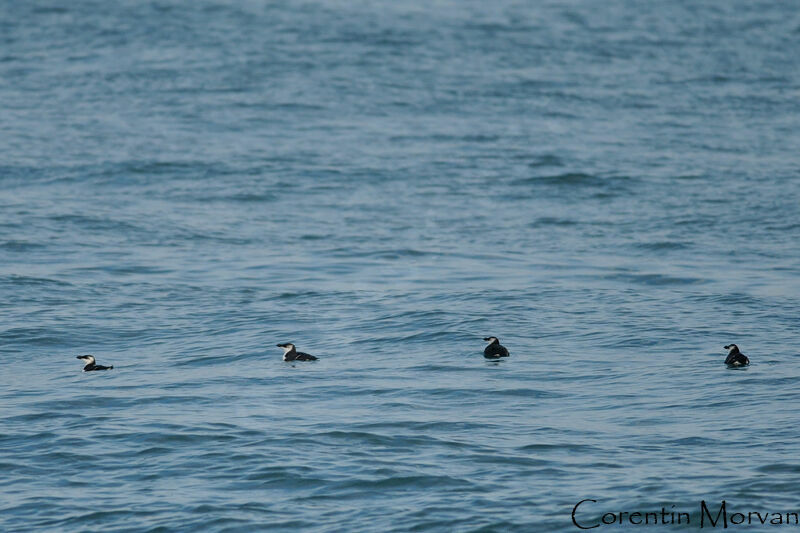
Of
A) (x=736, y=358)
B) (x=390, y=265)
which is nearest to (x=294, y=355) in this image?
(x=736, y=358)

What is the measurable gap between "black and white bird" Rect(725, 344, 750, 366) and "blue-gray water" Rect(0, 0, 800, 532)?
40 cm

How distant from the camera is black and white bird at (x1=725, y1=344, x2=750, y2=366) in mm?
16641

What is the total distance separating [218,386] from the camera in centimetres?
1652

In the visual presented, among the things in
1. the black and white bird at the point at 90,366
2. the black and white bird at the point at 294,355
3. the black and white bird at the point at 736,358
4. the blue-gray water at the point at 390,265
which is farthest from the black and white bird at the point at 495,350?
the black and white bird at the point at 90,366

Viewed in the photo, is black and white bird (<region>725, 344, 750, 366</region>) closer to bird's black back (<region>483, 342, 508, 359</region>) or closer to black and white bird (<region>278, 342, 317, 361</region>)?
bird's black back (<region>483, 342, 508, 359</region>)

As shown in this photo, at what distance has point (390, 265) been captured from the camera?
2436 centimetres

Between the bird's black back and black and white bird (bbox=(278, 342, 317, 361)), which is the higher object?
black and white bird (bbox=(278, 342, 317, 361))

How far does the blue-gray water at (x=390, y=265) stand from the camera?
1296 centimetres

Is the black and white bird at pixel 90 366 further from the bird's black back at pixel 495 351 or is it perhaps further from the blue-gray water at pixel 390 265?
the bird's black back at pixel 495 351

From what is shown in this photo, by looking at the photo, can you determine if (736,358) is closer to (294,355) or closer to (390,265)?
(294,355)

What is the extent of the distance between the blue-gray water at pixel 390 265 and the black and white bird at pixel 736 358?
1.32 ft

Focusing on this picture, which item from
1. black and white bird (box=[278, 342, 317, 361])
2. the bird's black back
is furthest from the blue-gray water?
black and white bird (box=[278, 342, 317, 361])

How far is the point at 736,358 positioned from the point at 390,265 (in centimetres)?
923

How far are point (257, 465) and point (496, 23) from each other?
3879 cm
